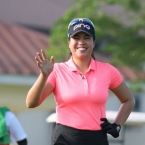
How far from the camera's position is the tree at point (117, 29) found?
1569 cm

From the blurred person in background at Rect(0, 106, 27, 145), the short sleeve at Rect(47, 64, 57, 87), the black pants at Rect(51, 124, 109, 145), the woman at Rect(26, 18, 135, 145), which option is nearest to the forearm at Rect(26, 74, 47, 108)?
the woman at Rect(26, 18, 135, 145)

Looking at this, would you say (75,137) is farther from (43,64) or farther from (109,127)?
(43,64)

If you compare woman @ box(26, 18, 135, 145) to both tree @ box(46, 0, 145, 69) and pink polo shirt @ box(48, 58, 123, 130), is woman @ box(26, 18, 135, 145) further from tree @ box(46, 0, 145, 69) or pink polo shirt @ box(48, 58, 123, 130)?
tree @ box(46, 0, 145, 69)

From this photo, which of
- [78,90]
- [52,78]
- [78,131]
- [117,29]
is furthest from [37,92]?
[117,29]

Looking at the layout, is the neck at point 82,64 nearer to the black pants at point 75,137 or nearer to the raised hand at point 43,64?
the raised hand at point 43,64

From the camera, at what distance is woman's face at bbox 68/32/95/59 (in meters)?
5.96

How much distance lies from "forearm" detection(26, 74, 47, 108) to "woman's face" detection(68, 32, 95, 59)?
1.27 ft

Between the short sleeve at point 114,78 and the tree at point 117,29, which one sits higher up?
the tree at point 117,29

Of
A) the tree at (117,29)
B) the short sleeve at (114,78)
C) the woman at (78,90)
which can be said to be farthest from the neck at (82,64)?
the tree at (117,29)

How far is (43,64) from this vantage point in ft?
19.0

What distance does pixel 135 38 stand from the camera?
16.0 metres

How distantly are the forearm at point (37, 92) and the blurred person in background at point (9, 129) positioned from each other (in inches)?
82.0

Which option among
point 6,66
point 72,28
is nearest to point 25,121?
point 6,66

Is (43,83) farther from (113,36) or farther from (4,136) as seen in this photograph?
(113,36)
